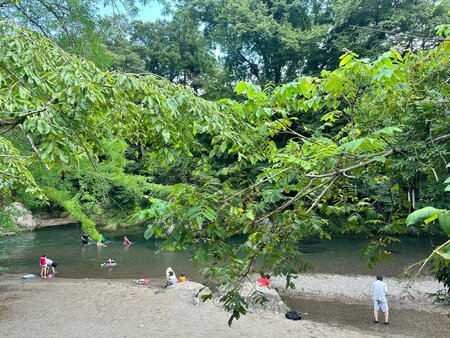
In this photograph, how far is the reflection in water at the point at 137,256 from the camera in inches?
559

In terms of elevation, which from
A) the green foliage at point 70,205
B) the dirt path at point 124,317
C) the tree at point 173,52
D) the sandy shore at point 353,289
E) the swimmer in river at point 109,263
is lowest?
the sandy shore at point 353,289

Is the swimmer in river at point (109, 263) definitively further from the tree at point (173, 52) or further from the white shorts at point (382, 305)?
the tree at point (173, 52)

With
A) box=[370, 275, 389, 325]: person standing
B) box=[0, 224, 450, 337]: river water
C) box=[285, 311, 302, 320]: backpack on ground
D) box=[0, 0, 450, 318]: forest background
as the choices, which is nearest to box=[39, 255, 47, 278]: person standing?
box=[0, 224, 450, 337]: river water

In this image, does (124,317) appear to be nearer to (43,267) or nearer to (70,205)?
(70,205)

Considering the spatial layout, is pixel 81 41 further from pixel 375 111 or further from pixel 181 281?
pixel 181 281

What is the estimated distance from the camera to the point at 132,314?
9438mm

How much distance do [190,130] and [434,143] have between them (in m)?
2.20

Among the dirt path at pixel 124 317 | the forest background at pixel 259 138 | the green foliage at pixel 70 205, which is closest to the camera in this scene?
the forest background at pixel 259 138

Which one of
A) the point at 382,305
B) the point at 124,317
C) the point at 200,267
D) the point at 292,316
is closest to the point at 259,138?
the point at 292,316

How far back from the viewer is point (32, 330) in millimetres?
8211

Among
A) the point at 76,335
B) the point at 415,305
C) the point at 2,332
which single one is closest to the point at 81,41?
the point at 76,335

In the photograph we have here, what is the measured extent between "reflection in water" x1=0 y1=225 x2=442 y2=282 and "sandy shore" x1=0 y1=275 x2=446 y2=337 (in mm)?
1664

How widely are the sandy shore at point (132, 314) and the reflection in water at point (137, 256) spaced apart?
1664mm

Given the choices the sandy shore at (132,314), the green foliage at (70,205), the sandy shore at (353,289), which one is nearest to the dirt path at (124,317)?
the sandy shore at (132,314)
